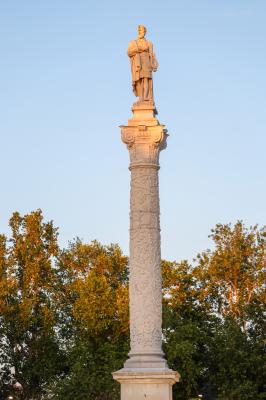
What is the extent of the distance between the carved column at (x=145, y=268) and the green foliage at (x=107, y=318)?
2297 cm

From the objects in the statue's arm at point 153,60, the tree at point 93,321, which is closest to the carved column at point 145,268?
the statue's arm at point 153,60

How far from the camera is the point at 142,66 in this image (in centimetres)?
2489

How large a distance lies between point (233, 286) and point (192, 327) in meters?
3.96

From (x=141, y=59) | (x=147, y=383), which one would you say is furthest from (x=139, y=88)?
(x=147, y=383)

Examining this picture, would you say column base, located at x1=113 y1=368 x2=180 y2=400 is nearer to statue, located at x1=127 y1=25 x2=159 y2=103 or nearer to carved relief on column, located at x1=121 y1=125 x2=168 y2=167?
carved relief on column, located at x1=121 y1=125 x2=168 y2=167

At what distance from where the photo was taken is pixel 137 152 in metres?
24.0

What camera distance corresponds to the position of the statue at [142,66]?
978 inches

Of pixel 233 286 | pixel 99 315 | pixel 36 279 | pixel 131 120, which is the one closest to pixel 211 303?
pixel 233 286

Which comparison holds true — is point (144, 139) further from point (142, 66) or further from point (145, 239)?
point (145, 239)

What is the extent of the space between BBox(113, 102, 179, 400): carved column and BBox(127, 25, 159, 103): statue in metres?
0.44

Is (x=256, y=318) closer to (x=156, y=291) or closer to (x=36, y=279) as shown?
(x=36, y=279)

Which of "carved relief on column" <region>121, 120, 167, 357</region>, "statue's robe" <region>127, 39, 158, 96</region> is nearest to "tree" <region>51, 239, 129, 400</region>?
"carved relief on column" <region>121, 120, 167, 357</region>

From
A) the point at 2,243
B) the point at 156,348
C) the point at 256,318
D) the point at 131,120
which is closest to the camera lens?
the point at 156,348

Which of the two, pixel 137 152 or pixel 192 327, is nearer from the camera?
pixel 137 152
